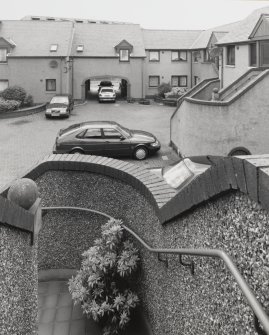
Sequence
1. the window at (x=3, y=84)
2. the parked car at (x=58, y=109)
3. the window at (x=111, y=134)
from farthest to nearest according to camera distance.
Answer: the window at (x=3, y=84) → the parked car at (x=58, y=109) → the window at (x=111, y=134)

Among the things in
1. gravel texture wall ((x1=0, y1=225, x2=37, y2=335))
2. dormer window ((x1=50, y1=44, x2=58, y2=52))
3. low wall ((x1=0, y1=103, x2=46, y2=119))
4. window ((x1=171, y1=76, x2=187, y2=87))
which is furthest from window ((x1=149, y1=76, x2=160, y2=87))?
gravel texture wall ((x1=0, y1=225, x2=37, y2=335))

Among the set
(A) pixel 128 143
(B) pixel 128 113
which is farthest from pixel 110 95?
(A) pixel 128 143

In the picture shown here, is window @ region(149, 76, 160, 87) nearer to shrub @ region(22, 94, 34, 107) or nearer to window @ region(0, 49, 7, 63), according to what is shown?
shrub @ region(22, 94, 34, 107)

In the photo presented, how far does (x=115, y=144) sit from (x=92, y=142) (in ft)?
3.70

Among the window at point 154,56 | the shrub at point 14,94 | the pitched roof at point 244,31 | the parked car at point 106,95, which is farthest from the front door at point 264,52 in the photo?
the window at point 154,56

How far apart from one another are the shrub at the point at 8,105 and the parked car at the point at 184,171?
28132 millimetres

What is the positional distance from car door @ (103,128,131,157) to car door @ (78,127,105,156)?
0.82ft

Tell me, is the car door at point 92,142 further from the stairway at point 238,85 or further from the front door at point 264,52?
the front door at point 264,52

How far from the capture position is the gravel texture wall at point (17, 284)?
17.2ft

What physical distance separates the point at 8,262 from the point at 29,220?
97 cm

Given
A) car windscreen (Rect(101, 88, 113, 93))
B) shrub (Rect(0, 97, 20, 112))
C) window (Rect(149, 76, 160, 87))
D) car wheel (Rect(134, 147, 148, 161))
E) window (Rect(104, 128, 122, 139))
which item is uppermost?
window (Rect(149, 76, 160, 87))

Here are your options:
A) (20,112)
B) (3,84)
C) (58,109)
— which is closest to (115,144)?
(58,109)

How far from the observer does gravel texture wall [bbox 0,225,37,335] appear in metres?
5.25

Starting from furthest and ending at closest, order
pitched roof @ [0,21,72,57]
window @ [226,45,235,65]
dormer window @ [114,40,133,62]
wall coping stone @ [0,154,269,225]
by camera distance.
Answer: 1. dormer window @ [114,40,133,62]
2. pitched roof @ [0,21,72,57]
3. window @ [226,45,235,65]
4. wall coping stone @ [0,154,269,225]
